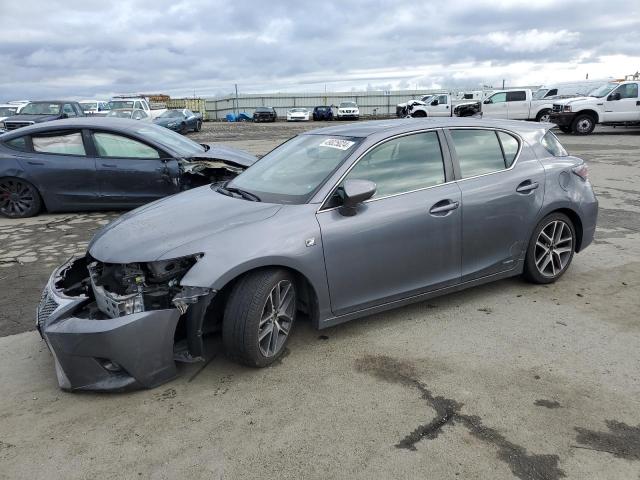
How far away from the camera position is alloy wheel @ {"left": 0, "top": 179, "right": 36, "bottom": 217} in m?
7.84

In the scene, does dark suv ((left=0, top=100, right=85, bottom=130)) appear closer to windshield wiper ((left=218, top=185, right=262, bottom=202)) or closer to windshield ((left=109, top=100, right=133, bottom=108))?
windshield ((left=109, top=100, right=133, bottom=108))

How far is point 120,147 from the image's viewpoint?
7.66 m

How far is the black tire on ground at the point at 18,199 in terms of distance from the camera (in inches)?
308

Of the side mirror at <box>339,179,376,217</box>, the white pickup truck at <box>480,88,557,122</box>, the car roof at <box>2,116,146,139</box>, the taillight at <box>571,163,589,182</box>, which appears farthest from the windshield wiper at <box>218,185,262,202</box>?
the white pickup truck at <box>480,88,557,122</box>

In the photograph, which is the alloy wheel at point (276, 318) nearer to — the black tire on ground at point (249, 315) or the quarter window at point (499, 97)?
the black tire on ground at point (249, 315)

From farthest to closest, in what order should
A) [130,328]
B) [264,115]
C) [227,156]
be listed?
[264,115] < [227,156] < [130,328]

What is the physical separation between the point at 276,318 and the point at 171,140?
5465 millimetres

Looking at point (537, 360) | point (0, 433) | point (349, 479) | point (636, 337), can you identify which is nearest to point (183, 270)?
point (0, 433)

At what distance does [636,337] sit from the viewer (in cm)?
374

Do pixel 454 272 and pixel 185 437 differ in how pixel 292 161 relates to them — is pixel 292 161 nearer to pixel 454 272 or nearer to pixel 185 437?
pixel 454 272

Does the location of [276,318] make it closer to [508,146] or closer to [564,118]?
[508,146]

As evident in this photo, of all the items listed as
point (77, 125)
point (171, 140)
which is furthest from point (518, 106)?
point (77, 125)

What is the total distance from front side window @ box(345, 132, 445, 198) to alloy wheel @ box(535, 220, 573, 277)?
1236 mm

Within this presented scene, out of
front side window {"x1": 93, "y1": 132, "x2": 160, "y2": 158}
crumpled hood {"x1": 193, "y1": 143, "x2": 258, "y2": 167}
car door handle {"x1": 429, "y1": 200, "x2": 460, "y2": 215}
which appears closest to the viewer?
car door handle {"x1": 429, "y1": 200, "x2": 460, "y2": 215}
